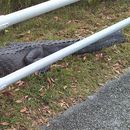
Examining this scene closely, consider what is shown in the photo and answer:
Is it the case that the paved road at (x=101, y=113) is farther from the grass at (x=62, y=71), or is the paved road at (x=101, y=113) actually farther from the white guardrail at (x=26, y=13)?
the white guardrail at (x=26, y=13)

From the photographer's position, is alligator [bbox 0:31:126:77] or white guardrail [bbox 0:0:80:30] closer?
white guardrail [bbox 0:0:80:30]

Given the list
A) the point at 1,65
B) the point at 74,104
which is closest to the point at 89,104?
the point at 74,104

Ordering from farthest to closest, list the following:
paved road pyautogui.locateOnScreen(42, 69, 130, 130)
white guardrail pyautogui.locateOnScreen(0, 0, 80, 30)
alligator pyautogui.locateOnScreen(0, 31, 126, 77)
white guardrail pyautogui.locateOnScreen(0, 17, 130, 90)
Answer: alligator pyautogui.locateOnScreen(0, 31, 126, 77)
paved road pyautogui.locateOnScreen(42, 69, 130, 130)
white guardrail pyautogui.locateOnScreen(0, 17, 130, 90)
white guardrail pyautogui.locateOnScreen(0, 0, 80, 30)

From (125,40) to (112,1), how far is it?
1.40 metres

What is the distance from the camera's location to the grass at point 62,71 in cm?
363

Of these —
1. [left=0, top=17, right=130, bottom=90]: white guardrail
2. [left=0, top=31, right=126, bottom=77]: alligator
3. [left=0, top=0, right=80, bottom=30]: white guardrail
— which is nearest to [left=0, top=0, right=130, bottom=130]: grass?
[left=0, top=31, right=126, bottom=77]: alligator

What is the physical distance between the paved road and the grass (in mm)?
81

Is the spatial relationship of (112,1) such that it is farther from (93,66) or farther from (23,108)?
(23,108)

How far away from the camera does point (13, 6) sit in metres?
5.54

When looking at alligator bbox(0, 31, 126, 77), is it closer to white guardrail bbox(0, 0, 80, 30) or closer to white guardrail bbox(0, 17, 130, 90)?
white guardrail bbox(0, 17, 130, 90)

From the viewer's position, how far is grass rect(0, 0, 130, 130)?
3.63 meters

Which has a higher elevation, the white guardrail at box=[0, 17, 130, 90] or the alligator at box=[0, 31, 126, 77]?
the white guardrail at box=[0, 17, 130, 90]

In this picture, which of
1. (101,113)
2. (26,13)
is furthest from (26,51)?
(26,13)

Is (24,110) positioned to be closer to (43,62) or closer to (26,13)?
(43,62)
